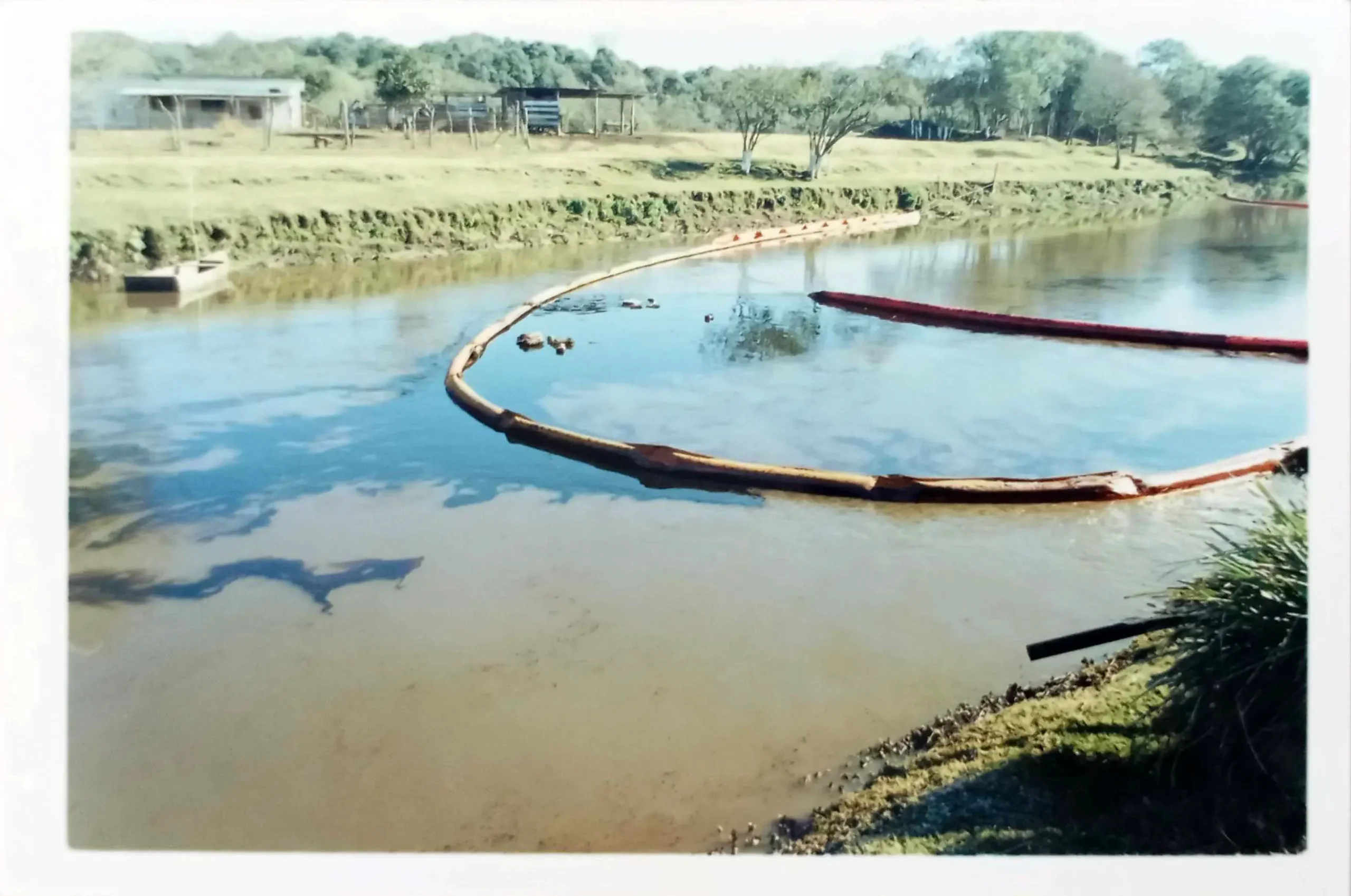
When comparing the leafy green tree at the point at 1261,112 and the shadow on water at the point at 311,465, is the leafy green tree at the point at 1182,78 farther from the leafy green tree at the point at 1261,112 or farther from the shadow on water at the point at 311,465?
the shadow on water at the point at 311,465

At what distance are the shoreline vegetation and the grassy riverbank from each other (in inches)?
85.9

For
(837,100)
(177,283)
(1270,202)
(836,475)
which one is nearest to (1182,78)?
(1270,202)

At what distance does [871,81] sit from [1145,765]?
2357 millimetres

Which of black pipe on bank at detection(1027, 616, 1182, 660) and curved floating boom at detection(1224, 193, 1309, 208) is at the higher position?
curved floating boom at detection(1224, 193, 1309, 208)

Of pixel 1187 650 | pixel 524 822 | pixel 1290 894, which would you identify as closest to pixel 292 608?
pixel 524 822

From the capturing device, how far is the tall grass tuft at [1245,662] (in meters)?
2.28

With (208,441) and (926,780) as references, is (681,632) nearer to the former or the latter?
(926,780)

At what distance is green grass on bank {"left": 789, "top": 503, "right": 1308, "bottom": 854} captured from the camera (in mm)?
→ 2326

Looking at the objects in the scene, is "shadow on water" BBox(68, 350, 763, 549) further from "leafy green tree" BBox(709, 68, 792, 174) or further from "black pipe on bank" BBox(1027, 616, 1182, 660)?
"leafy green tree" BBox(709, 68, 792, 174)

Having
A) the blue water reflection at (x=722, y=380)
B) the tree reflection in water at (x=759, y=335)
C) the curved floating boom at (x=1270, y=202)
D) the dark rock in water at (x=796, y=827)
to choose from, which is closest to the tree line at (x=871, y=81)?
the curved floating boom at (x=1270, y=202)

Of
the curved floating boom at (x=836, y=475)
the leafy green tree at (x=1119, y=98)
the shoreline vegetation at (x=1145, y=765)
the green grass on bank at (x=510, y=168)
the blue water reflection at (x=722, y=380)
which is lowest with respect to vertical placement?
the shoreline vegetation at (x=1145, y=765)

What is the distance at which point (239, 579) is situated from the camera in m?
3.20

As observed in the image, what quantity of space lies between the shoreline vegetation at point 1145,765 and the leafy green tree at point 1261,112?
4.25 ft

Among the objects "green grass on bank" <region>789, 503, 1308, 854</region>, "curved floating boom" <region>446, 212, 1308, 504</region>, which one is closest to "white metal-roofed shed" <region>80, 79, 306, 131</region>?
"curved floating boom" <region>446, 212, 1308, 504</region>
